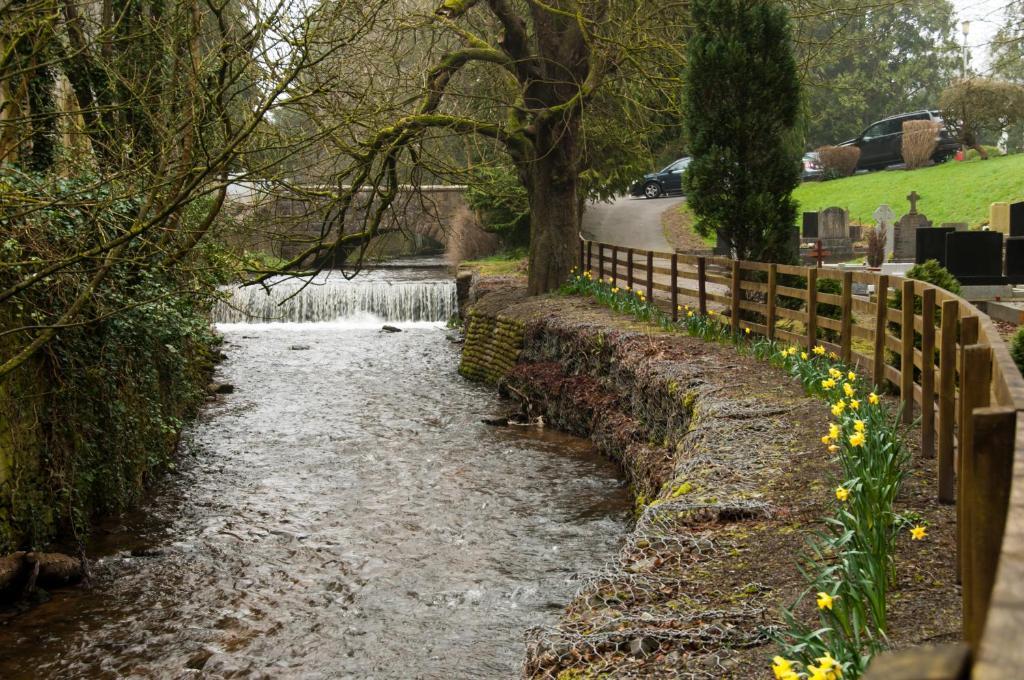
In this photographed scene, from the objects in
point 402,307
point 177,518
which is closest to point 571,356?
point 177,518

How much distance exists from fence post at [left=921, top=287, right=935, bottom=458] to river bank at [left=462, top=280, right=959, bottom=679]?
0.74 feet

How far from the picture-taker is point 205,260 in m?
12.1

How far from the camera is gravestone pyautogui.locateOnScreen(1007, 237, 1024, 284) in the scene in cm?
1552

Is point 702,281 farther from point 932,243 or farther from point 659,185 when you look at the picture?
point 659,185

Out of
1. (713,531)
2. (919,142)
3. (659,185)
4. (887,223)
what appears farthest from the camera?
(659,185)

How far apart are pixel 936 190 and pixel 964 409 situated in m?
32.1

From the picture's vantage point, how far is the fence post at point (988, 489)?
209 cm

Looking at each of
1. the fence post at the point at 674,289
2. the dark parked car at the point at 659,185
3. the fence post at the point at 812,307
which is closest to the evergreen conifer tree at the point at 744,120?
the fence post at the point at 674,289

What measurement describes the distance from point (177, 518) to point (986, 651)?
1010 cm

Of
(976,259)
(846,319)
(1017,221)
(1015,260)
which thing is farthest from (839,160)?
(846,319)

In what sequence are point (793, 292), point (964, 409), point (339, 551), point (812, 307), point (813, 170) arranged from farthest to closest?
point (813, 170) → point (793, 292) → point (812, 307) → point (339, 551) → point (964, 409)

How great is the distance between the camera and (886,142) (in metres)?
42.5

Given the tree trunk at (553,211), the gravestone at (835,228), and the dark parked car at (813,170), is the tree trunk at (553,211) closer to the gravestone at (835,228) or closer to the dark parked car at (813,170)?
the gravestone at (835,228)

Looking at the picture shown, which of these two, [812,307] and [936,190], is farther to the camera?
[936,190]
